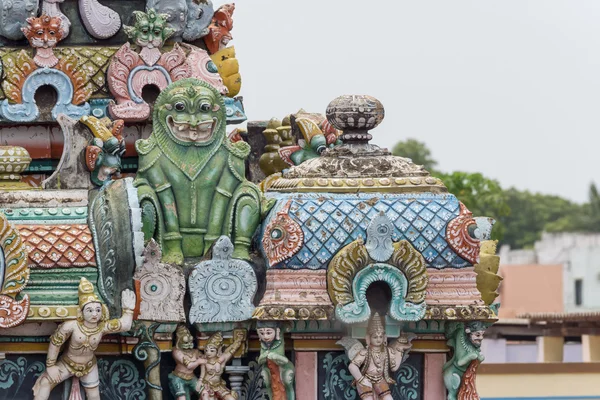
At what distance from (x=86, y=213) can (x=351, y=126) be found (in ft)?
9.05

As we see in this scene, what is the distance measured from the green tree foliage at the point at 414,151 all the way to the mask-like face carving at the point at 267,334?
50.2 m

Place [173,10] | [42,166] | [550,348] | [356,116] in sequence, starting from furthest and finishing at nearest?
1. [550,348]
2. [173,10]
3. [42,166]
4. [356,116]

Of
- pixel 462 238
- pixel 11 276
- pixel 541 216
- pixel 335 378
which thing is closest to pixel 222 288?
pixel 335 378

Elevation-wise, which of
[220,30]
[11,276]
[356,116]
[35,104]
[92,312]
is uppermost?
[220,30]

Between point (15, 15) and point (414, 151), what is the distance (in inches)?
1966

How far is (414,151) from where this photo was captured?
7125cm

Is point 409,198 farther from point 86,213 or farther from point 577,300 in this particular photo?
point 577,300

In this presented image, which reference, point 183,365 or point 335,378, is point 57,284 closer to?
point 183,365

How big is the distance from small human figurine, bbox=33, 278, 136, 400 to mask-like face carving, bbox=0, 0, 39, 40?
11.8ft

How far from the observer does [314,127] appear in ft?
72.7

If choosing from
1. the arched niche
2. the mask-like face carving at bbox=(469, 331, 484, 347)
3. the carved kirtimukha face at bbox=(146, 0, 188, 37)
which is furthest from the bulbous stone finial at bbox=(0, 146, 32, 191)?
the mask-like face carving at bbox=(469, 331, 484, 347)

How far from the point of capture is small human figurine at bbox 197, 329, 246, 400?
20.0 meters

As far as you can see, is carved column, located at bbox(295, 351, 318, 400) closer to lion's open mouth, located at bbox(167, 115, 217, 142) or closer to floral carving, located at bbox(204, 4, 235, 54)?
lion's open mouth, located at bbox(167, 115, 217, 142)

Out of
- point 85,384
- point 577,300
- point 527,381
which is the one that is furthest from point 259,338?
point 577,300
